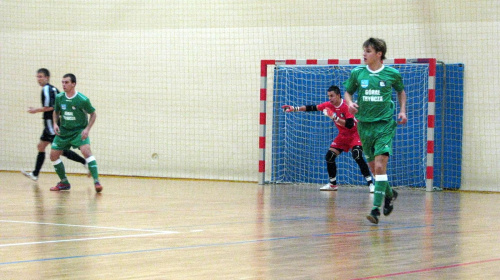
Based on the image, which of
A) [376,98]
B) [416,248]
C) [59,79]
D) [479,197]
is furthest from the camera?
[59,79]

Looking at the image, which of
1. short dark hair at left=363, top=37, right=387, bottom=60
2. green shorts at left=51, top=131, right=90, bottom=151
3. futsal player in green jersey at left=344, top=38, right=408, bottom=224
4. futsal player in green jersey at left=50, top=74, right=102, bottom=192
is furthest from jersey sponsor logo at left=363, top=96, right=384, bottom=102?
green shorts at left=51, top=131, right=90, bottom=151

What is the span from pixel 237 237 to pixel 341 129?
677cm

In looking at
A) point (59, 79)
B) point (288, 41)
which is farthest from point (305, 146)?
point (59, 79)

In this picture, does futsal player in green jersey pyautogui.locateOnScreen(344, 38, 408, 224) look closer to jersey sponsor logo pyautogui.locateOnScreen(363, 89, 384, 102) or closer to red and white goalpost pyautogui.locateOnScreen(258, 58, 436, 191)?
jersey sponsor logo pyautogui.locateOnScreen(363, 89, 384, 102)

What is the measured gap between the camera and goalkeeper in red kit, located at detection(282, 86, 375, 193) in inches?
493

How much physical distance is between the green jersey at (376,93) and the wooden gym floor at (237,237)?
3.45ft

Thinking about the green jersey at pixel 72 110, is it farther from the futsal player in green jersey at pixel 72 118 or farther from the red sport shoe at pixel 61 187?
the red sport shoe at pixel 61 187

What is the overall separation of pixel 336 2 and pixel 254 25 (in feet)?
5.33

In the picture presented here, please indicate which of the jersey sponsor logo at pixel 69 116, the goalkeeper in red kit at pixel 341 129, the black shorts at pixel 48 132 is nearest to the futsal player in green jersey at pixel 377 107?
the goalkeeper in red kit at pixel 341 129

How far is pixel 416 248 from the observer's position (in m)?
5.82

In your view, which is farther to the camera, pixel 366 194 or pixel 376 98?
pixel 366 194

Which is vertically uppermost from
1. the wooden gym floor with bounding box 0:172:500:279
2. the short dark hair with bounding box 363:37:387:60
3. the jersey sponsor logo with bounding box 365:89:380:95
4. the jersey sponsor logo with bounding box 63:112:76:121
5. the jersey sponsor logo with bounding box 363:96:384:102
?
the short dark hair with bounding box 363:37:387:60

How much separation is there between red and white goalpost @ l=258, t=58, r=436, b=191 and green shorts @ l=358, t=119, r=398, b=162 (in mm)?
5702

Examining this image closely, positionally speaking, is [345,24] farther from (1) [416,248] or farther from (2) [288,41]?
(1) [416,248]
